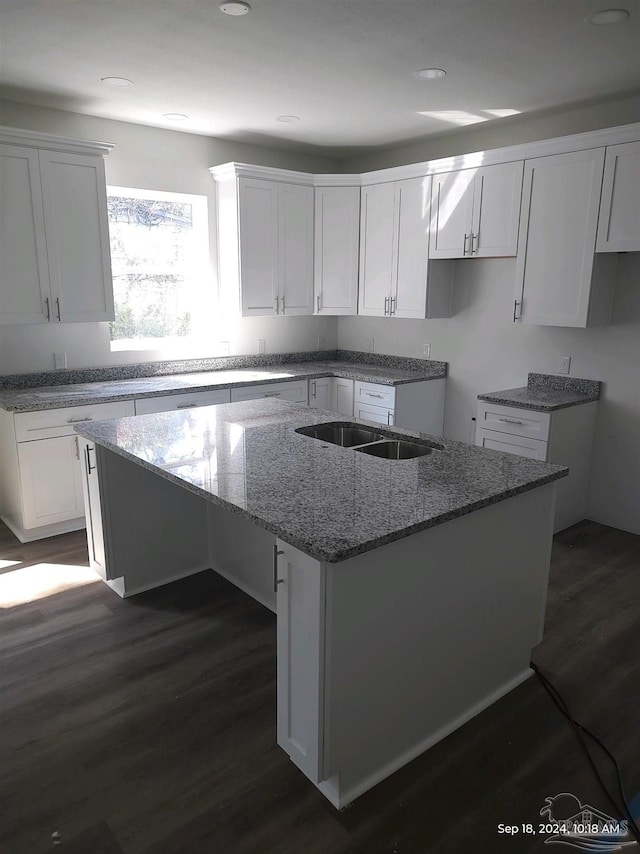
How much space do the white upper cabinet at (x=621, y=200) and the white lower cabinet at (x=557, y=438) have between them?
3.38ft

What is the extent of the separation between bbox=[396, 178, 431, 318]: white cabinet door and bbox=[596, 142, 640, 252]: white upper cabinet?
135 cm

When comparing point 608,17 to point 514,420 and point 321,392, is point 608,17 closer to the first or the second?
point 514,420

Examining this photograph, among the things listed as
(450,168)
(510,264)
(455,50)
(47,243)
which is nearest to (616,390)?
(510,264)

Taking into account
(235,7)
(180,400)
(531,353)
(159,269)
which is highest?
(235,7)

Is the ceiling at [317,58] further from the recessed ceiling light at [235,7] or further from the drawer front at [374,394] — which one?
the drawer front at [374,394]

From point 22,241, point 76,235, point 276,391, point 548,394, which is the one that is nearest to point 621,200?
point 548,394

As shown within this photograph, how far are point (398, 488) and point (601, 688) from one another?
1.25m

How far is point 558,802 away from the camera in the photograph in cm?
187

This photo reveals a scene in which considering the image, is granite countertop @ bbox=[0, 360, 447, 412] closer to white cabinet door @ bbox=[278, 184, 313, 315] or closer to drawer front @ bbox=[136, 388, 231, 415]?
drawer front @ bbox=[136, 388, 231, 415]

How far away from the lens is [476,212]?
4188 mm

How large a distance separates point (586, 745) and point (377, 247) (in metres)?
3.85

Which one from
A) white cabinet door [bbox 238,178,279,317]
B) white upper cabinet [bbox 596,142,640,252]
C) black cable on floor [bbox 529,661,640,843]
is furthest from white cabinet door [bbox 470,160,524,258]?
black cable on floor [bbox 529,661,640,843]

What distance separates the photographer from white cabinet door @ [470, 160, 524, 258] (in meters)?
3.94

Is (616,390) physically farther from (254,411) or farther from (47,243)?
(47,243)
